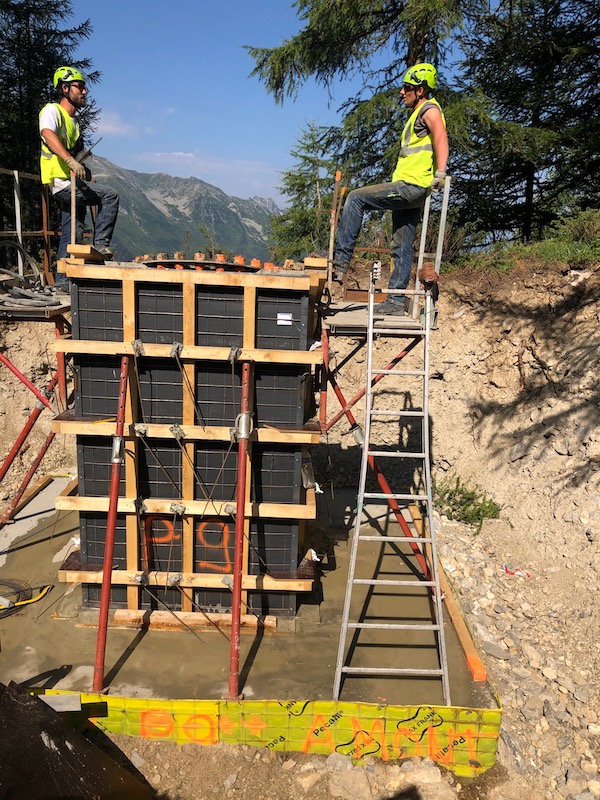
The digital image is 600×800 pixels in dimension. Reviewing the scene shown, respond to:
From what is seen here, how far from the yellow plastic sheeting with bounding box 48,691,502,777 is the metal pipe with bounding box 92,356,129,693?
11.1 inches

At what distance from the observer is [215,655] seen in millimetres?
6031

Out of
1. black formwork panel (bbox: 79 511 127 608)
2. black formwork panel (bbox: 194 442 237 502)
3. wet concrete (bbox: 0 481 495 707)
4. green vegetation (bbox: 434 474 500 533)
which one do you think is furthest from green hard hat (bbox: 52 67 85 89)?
green vegetation (bbox: 434 474 500 533)

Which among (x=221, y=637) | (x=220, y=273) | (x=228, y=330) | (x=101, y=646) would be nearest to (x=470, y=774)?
(x=221, y=637)

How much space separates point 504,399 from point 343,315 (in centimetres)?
549

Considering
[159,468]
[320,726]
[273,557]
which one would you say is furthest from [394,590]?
[159,468]

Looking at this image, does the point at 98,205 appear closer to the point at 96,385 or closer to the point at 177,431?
the point at 96,385

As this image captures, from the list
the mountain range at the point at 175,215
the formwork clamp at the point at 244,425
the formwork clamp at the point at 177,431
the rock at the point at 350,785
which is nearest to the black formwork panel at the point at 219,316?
the formwork clamp at the point at 244,425

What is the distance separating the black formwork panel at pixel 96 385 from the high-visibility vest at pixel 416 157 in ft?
14.9

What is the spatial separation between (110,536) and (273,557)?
2.09 m

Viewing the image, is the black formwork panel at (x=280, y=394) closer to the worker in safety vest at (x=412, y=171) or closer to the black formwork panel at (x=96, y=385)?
the black formwork panel at (x=96, y=385)

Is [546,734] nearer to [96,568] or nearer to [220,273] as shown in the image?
[96,568]

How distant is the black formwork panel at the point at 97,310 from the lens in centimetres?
591

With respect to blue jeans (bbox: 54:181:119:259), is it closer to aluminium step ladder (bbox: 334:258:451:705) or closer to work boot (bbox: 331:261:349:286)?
work boot (bbox: 331:261:349:286)

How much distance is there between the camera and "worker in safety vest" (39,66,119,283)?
7160 mm
